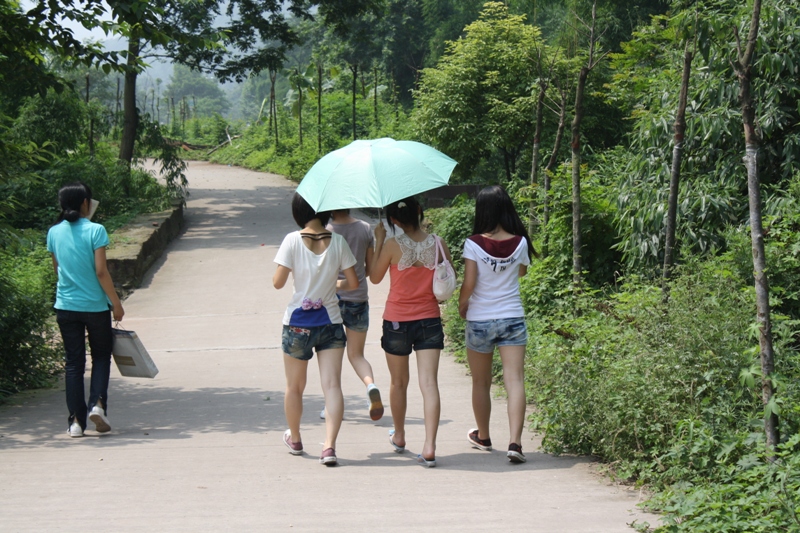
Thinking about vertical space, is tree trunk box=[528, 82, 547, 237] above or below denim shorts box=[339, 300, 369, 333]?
above

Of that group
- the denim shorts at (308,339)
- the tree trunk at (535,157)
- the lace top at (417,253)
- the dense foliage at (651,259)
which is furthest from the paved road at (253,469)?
the tree trunk at (535,157)

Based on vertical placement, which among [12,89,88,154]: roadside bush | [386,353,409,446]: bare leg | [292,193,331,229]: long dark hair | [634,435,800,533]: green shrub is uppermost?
[12,89,88,154]: roadside bush

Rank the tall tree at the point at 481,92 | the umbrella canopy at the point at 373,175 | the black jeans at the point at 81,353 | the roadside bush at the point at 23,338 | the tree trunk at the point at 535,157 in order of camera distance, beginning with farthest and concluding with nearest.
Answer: the tall tree at the point at 481,92, the tree trunk at the point at 535,157, the roadside bush at the point at 23,338, the black jeans at the point at 81,353, the umbrella canopy at the point at 373,175

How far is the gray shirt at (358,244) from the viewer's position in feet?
19.7

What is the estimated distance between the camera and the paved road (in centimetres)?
424

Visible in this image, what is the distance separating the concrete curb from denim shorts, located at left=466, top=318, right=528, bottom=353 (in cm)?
827

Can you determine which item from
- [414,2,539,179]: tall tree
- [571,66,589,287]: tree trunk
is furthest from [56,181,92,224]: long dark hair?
[414,2,539,179]: tall tree

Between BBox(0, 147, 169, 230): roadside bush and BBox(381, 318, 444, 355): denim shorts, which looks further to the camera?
BBox(0, 147, 169, 230): roadside bush

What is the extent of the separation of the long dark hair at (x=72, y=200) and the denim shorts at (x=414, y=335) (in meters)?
2.43

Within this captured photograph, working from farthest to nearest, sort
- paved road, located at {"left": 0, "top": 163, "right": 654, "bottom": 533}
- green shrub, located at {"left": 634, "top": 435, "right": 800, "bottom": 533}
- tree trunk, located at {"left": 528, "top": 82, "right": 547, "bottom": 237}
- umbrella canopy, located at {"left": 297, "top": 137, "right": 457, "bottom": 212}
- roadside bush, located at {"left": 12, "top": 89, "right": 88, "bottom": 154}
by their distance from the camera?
1. roadside bush, located at {"left": 12, "top": 89, "right": 88, "bottom": 154}
2. tree trunk, located at {"left": 528, "top": 82, "right": 547, "bottom": 237}
3. umbrella canopy, located at {"left": 297, "top": 137, "right": 457, "bottom": 212}
4. paved road, located at {"left": 0, "top": 163, "right": 654, "bottom": 533}
5. green shrub, located at {"left": 634, "top": 435, "right": 800, "bottom": 533}

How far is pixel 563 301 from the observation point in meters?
8.27

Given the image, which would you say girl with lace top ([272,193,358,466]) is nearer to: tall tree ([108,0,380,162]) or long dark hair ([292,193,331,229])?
long dark hair ([292,193,331,229])

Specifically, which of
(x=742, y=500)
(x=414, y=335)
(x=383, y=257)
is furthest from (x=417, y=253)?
(x=742, y=500)

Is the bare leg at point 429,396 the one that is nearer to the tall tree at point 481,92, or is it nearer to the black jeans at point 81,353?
the black jeans at point 81,353
